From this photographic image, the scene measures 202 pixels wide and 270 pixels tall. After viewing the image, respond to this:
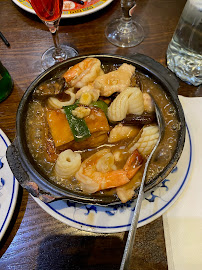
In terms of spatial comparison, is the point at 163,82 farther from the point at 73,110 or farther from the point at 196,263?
the point at 196,263

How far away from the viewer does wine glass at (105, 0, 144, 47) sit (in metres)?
1.80

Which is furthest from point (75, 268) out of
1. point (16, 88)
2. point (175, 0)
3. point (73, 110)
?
point (175, 0)

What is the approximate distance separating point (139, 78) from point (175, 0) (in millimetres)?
1181

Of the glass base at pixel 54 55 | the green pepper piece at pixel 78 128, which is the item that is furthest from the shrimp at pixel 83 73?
the glass base at pixel 54 55

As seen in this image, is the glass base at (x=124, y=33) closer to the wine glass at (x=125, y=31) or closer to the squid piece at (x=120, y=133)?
the wine glass at (x=125, y=31)

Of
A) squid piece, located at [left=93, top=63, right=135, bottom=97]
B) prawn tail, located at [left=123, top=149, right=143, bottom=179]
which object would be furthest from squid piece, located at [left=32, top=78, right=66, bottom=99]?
prawn tail, located at [left=123, top=149, right=143, bottom=179]

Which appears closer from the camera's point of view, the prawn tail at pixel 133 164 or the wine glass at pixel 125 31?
the prawn tail at pixel 133 164

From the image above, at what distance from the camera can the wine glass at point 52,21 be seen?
4.36 ft

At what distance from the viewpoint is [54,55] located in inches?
69.3

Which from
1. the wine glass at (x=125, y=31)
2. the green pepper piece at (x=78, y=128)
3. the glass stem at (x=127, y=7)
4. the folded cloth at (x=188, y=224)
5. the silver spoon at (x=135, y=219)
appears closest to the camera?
the silver spoon at (x=135, y=219)

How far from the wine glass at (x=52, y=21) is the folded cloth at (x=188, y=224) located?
106 centimetres

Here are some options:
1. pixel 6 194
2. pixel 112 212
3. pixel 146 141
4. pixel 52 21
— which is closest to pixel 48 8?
pixel 52 21

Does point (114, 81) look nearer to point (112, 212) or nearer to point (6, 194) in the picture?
point (112, 212)

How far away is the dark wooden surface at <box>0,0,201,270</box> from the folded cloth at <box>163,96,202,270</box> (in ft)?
0.16
